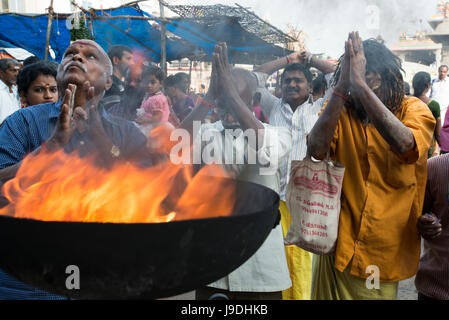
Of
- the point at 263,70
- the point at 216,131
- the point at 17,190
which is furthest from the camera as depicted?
the point at 263,70

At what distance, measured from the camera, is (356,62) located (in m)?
2.04

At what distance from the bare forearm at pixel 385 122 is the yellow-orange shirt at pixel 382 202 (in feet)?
0.40

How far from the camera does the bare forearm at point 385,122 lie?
6.44 ft

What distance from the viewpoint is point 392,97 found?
2178 mm

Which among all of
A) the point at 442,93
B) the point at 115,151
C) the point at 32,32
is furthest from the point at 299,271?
the point at 32,32

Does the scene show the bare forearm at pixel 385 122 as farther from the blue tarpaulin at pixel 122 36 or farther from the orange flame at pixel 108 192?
the blue tarpaulin at pixel 122 36

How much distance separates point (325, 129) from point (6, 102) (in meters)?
4.27

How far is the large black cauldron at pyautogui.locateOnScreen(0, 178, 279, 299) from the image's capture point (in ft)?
3.91

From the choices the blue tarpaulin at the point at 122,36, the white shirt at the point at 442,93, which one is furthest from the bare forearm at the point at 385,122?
the white shirt at the point at 442,93

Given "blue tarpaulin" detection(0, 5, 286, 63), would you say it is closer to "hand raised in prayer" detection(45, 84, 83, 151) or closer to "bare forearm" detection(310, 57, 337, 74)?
"bare forearm" detection(310, 57, 337, 74)
